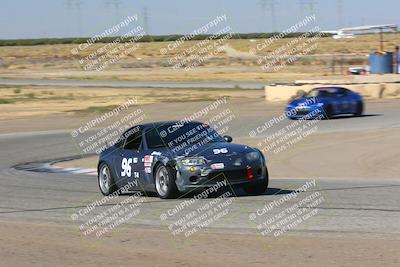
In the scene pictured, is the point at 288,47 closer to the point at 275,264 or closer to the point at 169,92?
the point at 169,92

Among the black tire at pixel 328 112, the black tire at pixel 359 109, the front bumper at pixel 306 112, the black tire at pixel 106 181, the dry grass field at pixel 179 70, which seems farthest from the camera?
the dry grass field at pixel 179 70

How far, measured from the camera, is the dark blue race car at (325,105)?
32688mm

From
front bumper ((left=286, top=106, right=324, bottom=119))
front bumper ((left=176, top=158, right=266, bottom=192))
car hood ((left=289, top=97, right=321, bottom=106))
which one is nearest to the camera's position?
front bumper ((left=176, top=158, right=266, bottom=192))

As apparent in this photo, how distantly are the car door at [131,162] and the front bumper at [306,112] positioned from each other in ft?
61.6

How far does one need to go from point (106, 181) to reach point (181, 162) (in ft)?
7.96

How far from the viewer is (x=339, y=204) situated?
11.9 m

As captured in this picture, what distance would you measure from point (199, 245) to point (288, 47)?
11899cm

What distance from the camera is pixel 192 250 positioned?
8.75m

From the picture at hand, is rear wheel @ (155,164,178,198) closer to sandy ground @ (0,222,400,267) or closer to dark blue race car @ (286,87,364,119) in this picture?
sandy ground @ (0,222,400,267)

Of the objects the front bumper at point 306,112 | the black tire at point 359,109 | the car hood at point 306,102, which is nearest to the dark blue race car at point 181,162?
the front bumper at point 306,112

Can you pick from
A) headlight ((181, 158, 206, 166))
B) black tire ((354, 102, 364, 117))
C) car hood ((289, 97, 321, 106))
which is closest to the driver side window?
headlight ((181, 158, 206, 166))

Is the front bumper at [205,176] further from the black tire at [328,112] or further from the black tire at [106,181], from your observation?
the black tire at [328,112]

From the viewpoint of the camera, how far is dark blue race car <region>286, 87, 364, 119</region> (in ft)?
107

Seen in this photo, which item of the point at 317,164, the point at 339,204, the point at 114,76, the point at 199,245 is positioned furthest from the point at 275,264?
the point at 114,76
